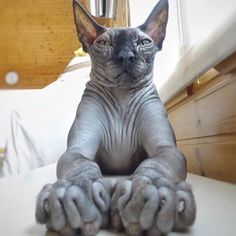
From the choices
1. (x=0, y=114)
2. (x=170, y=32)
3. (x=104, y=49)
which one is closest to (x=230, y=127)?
(x=104, y=49)

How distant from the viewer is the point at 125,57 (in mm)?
732

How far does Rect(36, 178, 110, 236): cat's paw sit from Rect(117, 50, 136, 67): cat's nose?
12.4 inches

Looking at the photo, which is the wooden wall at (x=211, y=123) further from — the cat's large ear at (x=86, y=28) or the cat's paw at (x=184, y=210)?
the cat's paw at (x=184, y=210)

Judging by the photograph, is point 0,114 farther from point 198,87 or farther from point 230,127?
point 230,127

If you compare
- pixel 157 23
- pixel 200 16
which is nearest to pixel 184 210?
pixel 157 23

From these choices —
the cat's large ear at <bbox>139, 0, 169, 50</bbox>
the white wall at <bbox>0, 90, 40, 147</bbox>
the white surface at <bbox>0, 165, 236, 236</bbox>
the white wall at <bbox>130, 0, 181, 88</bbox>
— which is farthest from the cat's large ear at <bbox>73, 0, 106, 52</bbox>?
the white wall at <bbox>0, 90, 40, 147</bbox>

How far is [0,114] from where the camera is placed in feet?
11.1

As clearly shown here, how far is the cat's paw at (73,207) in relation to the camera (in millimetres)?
461

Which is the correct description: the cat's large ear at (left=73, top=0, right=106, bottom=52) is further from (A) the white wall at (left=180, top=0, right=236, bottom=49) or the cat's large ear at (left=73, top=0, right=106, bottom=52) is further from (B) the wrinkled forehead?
(A) the white wall at (left=180, top=0, right=236, bottom=49)

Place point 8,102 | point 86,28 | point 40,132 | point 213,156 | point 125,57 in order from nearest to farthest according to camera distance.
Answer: point 125,57 < point 86,28 < point 213,156 < point 40,132 < point 8,102

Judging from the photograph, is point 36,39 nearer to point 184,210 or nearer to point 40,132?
point 40,132

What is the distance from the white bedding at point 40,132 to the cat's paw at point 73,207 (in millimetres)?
1172

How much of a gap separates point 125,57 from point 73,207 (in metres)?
0.37

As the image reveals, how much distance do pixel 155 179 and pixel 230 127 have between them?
465mm
